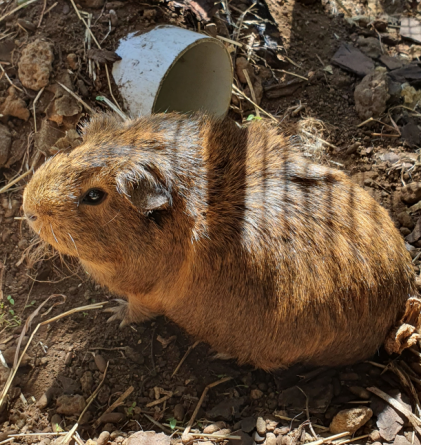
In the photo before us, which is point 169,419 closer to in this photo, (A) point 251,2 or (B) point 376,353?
(B) point 376,353

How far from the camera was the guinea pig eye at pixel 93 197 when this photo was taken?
3109 millimetres

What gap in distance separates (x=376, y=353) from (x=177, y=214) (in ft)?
6.80

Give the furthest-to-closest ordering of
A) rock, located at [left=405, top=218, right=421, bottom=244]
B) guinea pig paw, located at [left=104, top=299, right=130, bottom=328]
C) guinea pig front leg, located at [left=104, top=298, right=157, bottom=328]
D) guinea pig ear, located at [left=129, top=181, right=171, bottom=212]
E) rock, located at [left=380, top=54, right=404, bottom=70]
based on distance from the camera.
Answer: rock, located at [left=380, top=54, right=404, bottom=70] < rock, located at [left=405, top=218, right=421, bottom=244] < guinea pig paw, located at [left=104, top=299, right=130, bottom=328] < guinea pig front leg, located at [left=104, top=298, right=157, bottom=328] < guinea pig ear, located at [left=129, top=181, right=171, bottom=212]

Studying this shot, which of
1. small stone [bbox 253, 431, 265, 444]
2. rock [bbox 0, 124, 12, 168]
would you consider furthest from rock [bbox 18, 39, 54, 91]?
small stone [bbox 253, 431, 265, 444]

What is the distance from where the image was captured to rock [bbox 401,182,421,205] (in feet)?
15.0

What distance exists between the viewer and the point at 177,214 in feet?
10.4

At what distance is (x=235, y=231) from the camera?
317 centimetres

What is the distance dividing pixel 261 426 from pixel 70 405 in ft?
5.27

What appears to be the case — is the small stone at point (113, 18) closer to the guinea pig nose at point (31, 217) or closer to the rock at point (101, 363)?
the guinea pig nose at point (31, 217)

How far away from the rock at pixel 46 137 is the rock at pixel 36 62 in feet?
1.43

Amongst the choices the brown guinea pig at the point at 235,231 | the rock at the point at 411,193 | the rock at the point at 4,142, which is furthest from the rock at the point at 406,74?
the rock at the point at 4,142

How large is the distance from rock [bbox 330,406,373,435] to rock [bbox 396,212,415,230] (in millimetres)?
1966

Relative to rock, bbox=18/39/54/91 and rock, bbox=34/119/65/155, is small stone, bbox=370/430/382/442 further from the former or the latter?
rock, bbox=18/39/54/91

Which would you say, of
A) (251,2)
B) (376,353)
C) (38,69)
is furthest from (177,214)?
(251,2)
